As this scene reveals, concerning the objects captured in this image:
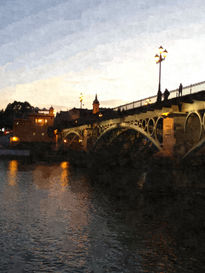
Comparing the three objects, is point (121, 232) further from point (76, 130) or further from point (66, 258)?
point (76, 130)

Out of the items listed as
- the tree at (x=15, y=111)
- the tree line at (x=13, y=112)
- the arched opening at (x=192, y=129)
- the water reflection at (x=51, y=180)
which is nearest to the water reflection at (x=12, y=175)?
the water reflection at (x=51, y=180)

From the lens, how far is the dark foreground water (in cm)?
823

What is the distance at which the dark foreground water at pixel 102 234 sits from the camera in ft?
27.0

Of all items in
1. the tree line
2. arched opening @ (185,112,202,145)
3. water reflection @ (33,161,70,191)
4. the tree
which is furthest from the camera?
the tree

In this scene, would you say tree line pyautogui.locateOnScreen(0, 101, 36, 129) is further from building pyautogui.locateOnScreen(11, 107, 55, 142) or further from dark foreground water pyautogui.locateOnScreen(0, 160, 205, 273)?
dark foreground water pyautogui.locateOnScreen(0, 160, 205, 273)

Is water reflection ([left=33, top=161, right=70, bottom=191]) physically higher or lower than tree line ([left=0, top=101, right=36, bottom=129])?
lower

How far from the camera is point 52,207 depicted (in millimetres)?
15422

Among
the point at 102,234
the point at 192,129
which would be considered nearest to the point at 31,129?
the point at 192,129

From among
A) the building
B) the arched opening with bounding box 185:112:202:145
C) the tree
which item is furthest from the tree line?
the arched opening with bounding box 185:112:202:145

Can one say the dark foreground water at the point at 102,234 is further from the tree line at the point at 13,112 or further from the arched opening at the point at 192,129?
the tree line at the point at 13,112

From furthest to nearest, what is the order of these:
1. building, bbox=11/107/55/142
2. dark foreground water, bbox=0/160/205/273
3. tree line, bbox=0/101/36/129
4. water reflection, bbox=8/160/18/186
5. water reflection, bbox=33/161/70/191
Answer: tree line, bbox=0/101/36/129 < building, bbox=11/107/55/142 < water reflection, bbox=8/160/18/186 < water reflection, bbox=33/161/70/191 < dark foreground water, bbox=0/160/205/273

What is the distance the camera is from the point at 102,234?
10.9m

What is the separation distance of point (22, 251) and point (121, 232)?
3595 millimetres

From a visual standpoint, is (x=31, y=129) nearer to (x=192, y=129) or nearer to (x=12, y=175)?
(x=12, y=175)
